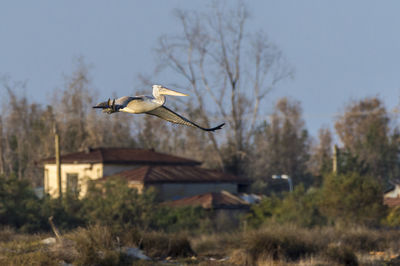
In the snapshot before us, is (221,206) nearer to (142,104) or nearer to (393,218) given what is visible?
(393,218)

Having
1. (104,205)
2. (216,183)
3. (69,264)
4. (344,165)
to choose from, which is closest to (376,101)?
(344,165)

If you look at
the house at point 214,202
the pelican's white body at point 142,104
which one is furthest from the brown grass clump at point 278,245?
the pelican's white body at point 142,104

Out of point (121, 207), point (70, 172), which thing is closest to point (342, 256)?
point (121, 207)

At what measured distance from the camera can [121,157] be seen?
5069 cm

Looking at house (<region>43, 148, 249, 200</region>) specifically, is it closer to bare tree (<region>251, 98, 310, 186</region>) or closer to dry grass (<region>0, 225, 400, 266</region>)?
dry grass (<region>0, 225, 400, 266</region>)

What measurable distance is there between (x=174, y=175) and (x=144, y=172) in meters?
2.04

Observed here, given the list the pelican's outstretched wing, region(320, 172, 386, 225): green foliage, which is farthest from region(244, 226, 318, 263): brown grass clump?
the pelican's outstretched wing

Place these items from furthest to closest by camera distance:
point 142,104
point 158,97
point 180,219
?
1. point 180,219
2. point 158,97
3. point 142,104

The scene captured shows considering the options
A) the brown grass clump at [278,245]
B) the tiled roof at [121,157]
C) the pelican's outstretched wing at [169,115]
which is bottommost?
the brown grass clump at [278,245]

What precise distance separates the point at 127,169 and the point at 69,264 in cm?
2798

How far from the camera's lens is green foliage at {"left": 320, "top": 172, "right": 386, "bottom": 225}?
37812 mm

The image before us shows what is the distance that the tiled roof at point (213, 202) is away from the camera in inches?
1644

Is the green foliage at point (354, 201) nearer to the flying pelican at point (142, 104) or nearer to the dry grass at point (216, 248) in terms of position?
the dry grass at point (216, 248)

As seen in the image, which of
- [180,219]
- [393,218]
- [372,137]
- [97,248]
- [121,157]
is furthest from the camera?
[372,137]
